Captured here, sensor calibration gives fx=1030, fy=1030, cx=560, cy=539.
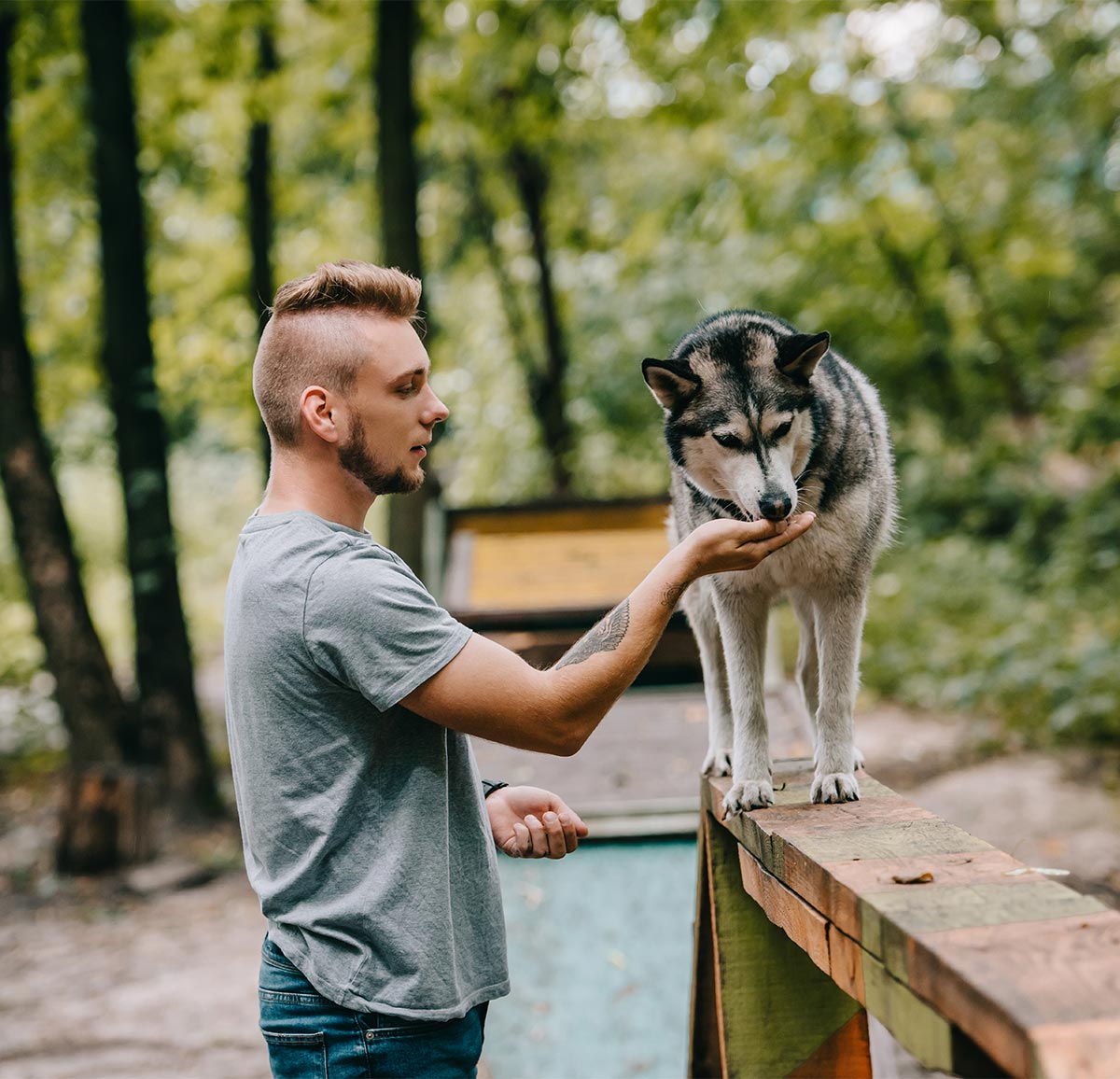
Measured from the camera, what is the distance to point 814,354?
2623 millimetres

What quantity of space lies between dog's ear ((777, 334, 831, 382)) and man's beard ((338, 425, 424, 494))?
3.42ft

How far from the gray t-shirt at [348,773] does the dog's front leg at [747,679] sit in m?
0.92

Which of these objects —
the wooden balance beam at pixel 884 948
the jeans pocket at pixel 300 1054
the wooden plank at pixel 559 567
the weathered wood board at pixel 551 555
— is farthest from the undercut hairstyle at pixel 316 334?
the wooden plank at pixel 559 567

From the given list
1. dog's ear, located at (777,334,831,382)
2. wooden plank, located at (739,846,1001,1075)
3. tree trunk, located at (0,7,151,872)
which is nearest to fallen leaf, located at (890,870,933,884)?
wooden plank, located at (739,846,1001,1075)

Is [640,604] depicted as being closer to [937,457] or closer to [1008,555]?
[1008,555]

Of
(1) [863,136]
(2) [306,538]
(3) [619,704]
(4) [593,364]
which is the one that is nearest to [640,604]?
(2) [306,538]

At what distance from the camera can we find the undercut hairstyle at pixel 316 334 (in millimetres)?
2012

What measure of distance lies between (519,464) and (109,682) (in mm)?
7549

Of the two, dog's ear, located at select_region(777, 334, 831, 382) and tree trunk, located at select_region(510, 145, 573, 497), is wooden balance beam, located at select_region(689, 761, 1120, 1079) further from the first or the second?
tree trunk, located at select_region(510, 145, 573, 497)

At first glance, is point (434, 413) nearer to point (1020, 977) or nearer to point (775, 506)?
point (775, 506)

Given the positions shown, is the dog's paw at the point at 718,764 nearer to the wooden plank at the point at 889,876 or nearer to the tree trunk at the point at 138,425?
the wooden plank at the point at 889,876

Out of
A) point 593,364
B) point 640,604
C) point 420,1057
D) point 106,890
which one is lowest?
point 106,890

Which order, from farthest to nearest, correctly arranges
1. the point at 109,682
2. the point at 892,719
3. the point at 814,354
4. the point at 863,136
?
the point at 863,136 < the point at 892,719 < the point at 109,682 < the point at 814,354

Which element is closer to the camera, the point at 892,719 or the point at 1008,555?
the point at 892,719
